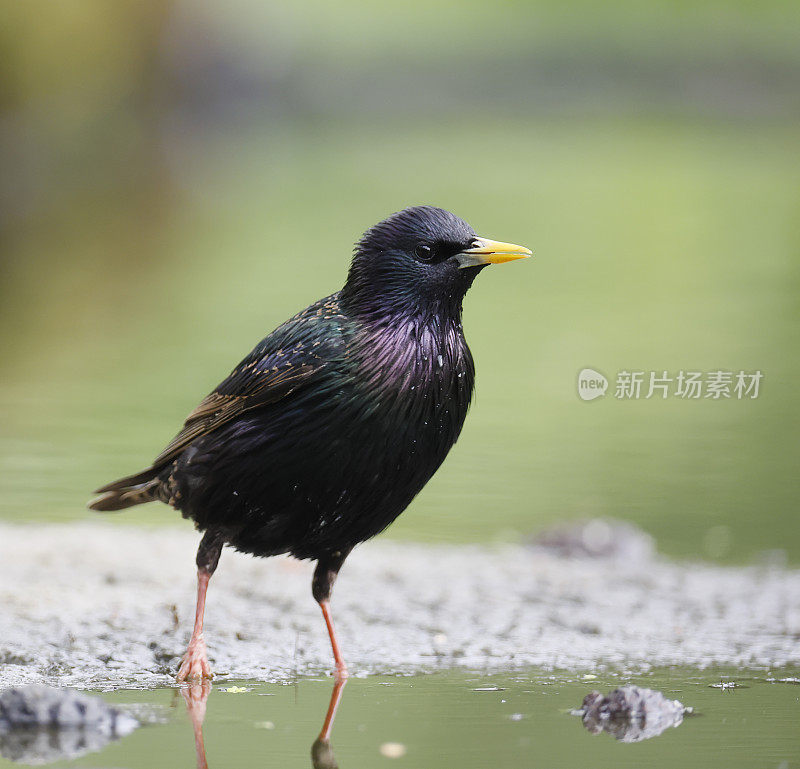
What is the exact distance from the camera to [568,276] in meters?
17.4

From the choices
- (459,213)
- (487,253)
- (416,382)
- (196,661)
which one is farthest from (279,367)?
(459,213)

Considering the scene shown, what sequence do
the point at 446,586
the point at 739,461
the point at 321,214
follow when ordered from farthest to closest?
the point at 321,214, the point at 739,461, the point at 446,586

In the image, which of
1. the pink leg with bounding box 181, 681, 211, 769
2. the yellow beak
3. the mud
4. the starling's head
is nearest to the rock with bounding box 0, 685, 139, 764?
the pink leg with bounding box 181, 681, 211, 769

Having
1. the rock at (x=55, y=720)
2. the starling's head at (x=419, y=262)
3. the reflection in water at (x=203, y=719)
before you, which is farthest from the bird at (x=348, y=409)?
the rock at (x=55, y=720)

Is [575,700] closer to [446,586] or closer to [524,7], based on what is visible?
[446,586]

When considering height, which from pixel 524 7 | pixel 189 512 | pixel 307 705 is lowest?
pixel 307 705

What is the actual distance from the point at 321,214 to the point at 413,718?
54.6 feet

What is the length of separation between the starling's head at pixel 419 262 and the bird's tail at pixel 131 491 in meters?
1.07

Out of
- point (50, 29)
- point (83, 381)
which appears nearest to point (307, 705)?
point (83, 381)

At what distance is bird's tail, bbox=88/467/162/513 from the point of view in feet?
19.2

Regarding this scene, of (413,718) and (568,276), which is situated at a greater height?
(568,276)

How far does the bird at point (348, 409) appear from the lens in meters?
5.17

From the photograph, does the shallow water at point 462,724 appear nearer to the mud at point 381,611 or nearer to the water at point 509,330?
the mud at point 381,611

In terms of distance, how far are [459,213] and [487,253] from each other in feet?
46.9
